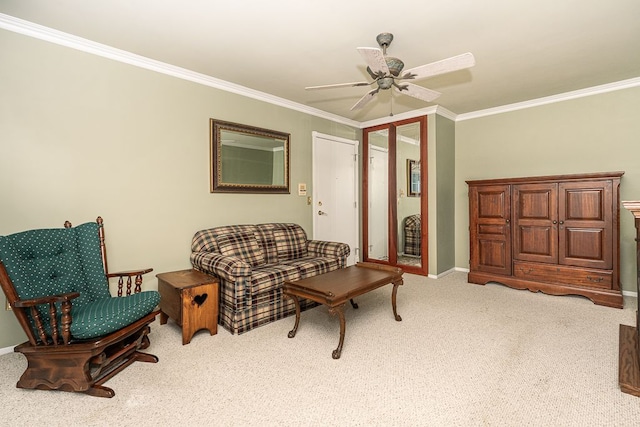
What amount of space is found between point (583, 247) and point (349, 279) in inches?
110

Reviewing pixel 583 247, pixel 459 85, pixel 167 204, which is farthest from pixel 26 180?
pixel 583 247

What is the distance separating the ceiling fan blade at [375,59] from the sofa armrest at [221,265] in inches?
75.3

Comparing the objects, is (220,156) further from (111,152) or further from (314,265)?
(314,265)

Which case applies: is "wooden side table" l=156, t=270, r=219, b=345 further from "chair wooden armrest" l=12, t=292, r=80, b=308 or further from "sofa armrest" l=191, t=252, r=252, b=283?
"chair wooden armrest" l=12, t=292, r=80, b=308

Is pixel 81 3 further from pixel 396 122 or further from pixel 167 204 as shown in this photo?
pixel 396 122

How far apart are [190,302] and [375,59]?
234 cm

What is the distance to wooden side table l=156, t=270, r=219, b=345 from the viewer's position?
253 cm

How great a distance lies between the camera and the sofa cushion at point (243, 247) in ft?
10.8

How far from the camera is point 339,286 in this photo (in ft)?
8.39

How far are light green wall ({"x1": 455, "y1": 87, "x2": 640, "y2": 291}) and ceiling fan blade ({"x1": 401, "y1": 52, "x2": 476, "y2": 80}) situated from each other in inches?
104

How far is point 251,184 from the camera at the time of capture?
3857 millimetres

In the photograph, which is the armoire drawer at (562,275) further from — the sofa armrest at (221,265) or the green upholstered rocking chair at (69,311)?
the green upholstered rocking chair at (69,311)

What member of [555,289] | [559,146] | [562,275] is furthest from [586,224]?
[559,146]

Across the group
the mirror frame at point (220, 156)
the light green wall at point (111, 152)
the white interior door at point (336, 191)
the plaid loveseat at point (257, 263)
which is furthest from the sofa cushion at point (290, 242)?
the white interior door at point (336, 191)
